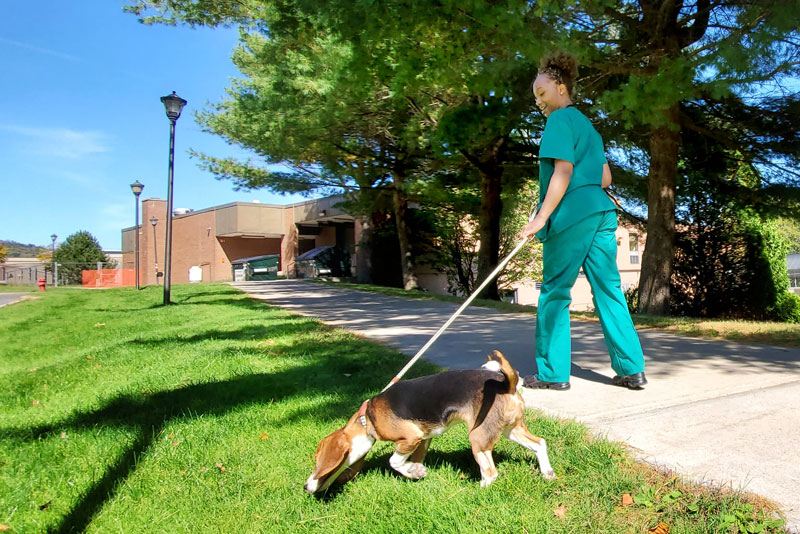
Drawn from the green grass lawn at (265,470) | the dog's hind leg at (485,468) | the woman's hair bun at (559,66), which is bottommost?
the green grass lawn at (265,470)

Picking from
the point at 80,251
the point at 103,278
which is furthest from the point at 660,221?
the point at 80,251

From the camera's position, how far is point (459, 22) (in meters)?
7.36

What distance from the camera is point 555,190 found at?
288 cm

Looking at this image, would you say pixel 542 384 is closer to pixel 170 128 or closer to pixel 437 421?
pixel 437 421

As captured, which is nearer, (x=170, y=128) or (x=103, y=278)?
(x=170, y=128)

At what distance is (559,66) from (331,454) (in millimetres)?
2526

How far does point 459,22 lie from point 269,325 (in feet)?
15.9

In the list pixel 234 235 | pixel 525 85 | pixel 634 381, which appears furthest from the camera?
pixel 234 235

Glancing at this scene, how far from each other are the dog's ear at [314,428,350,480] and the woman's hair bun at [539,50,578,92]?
2370 millimetres

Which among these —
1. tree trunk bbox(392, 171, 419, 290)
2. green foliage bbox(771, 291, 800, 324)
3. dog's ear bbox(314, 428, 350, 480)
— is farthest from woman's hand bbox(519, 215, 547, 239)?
tree trunk bbox(392, 171, 419, 290)

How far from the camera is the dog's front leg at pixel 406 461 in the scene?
2.10 metres

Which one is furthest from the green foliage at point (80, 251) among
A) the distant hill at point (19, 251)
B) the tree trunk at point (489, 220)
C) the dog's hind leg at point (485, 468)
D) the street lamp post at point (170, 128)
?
the dog's hind leg at point (485, 468)

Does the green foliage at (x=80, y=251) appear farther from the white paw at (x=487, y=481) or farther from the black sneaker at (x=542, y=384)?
the white paw at (x=487, y=481)

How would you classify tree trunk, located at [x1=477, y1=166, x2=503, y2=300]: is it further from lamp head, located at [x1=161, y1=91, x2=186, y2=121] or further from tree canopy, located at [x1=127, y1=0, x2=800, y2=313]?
lamp head, located at [x1=161, y1=91, x2=186, y2=121]
